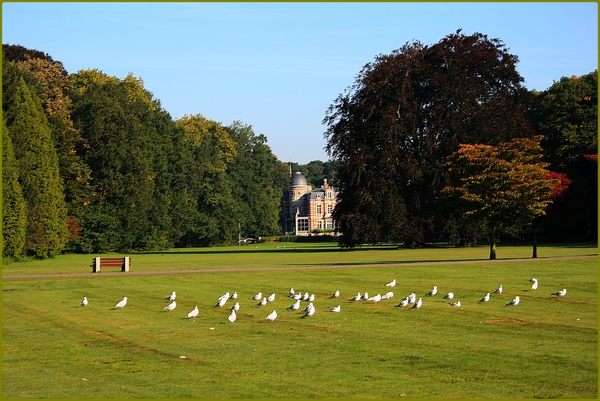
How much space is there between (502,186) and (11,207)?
3422 cm

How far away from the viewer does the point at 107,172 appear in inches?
3226

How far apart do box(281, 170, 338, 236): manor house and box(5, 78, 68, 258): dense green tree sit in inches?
4214

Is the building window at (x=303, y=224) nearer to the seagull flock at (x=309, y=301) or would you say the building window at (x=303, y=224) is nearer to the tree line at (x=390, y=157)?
the tree line at (x=390, y=157)

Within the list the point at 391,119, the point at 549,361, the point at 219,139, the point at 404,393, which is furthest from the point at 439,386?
the point at 219,139

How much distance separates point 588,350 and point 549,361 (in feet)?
5.04

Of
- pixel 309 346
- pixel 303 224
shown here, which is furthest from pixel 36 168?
pixel 303 224

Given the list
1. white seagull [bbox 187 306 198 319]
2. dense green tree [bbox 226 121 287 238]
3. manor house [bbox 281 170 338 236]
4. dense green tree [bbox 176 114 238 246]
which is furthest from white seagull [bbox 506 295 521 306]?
manor house [bbox 281 170 338 236]

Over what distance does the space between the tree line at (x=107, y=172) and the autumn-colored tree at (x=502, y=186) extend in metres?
31.8

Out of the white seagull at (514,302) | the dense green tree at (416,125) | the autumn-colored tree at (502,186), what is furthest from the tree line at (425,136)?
the white seagull at (514,302)

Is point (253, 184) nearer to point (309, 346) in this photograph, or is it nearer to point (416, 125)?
point (416, 125)

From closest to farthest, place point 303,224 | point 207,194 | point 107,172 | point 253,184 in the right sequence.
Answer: point 107,172, point 207,194, point 253,184, point 303,224

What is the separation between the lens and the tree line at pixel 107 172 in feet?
210

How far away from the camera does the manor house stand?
17775 cm

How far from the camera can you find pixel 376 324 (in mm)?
20922
